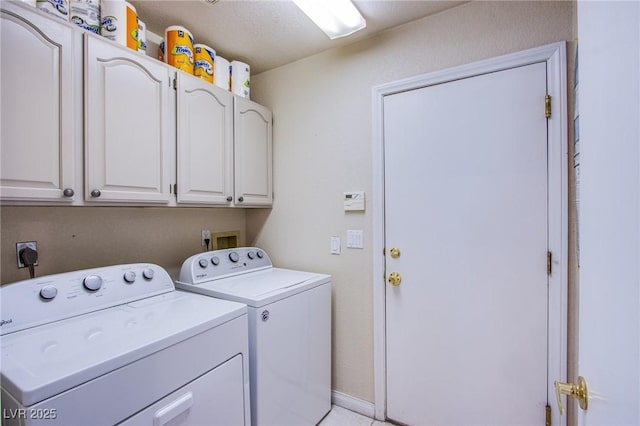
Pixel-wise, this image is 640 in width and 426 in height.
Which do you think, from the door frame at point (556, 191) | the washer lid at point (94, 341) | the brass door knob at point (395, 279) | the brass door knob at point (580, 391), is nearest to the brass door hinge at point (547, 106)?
the door frame at point (556, 191)

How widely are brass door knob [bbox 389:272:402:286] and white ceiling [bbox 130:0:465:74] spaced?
1.51 metres

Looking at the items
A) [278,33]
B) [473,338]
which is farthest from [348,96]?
[473,338]

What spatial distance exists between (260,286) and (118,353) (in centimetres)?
82

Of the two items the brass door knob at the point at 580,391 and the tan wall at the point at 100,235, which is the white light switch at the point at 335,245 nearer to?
the tan wall at the point at 100,235

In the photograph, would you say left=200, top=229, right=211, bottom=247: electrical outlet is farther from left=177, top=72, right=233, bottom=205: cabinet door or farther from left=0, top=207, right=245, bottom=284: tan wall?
left=177, top=72, right=233, bottom=205: cabinet door

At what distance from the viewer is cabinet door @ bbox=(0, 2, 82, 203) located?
3.49 ft

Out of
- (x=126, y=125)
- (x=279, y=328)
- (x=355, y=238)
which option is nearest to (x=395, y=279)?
(x=355, y=238)

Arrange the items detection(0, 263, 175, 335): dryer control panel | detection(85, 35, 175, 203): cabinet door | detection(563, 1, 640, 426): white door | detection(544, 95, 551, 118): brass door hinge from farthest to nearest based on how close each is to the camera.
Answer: detection(544, 95, 551, 118): brass door hinge → detection(85, 35, 175, 203): cabinet door → detection(0, 263, 175, 335): dryer control panel → detection(563, 1, 640, 426): white door

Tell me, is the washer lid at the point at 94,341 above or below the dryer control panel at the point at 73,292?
below

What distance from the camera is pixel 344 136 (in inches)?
78.8

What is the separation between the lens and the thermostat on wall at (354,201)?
193cm

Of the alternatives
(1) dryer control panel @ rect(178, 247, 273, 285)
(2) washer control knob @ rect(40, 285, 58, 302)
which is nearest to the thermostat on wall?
(1) dryer control panel @ rect(178, 247, 273, 285)

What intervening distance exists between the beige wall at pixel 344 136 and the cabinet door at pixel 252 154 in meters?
0.09

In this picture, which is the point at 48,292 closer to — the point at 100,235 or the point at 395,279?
the point at 100,235
